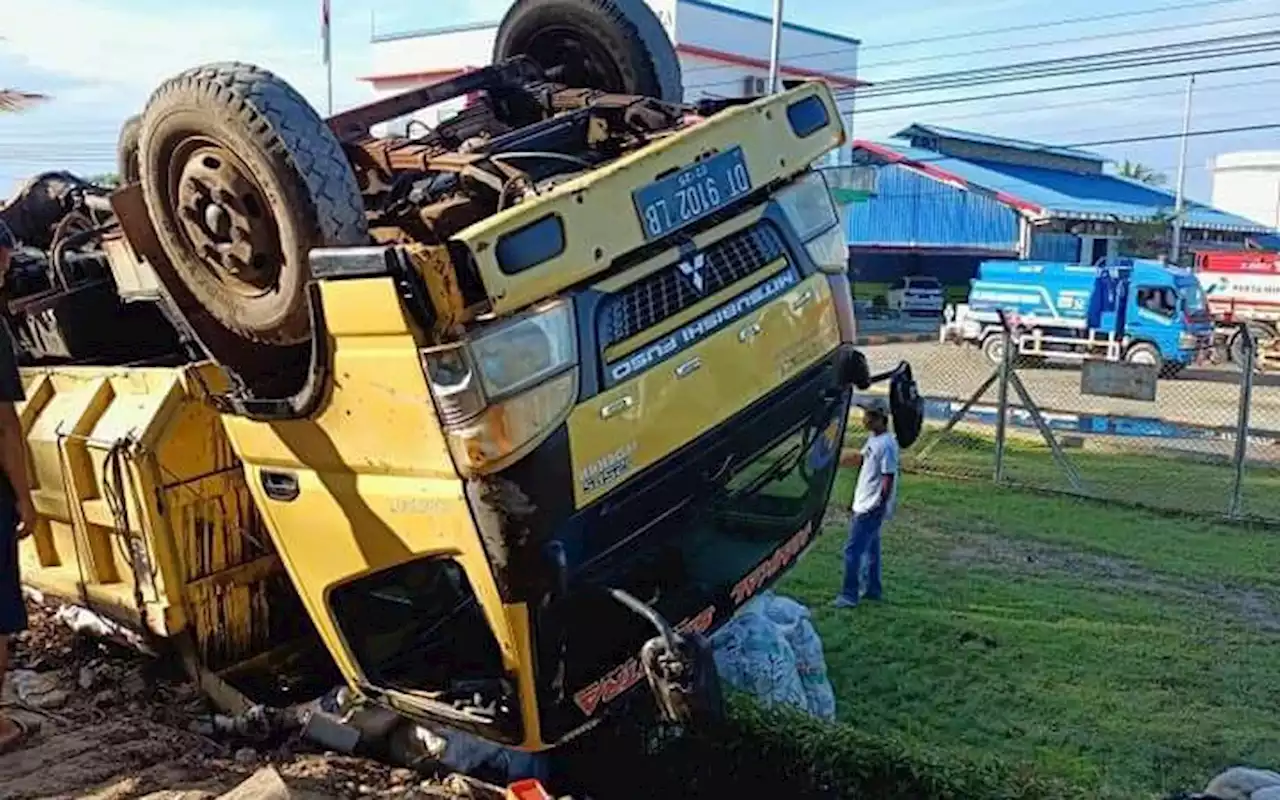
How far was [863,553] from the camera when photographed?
784 centimetres

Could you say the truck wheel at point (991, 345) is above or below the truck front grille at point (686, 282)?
below

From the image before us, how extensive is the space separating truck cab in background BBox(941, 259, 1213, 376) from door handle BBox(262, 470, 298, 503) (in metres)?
24.6

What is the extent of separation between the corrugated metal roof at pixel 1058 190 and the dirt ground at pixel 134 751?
40312mm

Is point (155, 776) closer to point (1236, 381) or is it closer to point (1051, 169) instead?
point (1236, 381)

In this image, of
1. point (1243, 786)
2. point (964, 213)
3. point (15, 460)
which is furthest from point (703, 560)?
point (964, 213)

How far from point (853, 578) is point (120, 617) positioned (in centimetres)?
463

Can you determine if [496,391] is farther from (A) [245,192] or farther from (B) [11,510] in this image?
(B) [11,510]

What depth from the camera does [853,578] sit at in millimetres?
7812

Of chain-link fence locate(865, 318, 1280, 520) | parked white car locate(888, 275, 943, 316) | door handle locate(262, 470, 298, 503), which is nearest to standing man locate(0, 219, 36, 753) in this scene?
door handle locate(262, 470, 298, 503)

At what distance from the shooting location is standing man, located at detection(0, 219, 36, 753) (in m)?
4.25

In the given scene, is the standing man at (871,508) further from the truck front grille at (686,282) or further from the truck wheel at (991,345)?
the truck wheel at (991,345)

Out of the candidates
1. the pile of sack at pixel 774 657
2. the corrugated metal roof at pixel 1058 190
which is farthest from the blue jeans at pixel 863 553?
the corrugated metal roof at pixel 1058 190

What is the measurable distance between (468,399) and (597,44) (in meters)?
2.36

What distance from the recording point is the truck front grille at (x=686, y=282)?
135 inches
